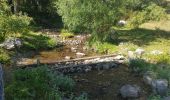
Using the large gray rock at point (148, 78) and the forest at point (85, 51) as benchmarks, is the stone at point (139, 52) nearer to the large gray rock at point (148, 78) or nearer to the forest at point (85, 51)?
the forest at point (85, 51)

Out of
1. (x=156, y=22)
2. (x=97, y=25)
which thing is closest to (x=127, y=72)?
(x=97, y=25)

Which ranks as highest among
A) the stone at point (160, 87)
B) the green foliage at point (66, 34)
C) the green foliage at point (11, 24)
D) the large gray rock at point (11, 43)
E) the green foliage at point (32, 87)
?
the green foliage at point (32, 87)

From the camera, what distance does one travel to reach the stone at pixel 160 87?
1867 centimetres

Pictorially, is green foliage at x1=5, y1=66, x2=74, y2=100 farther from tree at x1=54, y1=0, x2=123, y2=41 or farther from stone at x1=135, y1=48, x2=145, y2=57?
tree at x1=54, y1=0, x2=123, y2=41

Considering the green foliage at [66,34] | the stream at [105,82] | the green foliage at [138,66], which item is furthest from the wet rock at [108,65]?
the green foliage at [66,34]

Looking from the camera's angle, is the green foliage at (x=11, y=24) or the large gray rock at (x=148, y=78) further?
the green foliage at (x=11, y=24)

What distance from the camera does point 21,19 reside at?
27.2 metres

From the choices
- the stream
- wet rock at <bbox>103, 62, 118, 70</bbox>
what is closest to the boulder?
the stream

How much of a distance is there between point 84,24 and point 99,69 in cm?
685

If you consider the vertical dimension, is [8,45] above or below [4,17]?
below

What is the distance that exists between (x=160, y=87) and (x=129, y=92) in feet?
5.32

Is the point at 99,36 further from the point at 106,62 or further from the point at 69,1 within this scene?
the point at 106,62

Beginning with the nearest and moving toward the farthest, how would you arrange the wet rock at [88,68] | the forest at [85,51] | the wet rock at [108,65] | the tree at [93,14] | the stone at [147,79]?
the forest at [85,51] < the stone at [147,79] < the wet rock at [88,68] < the wet rock at [108,65] < the tree at [93,14]

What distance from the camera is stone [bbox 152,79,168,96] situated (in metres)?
18.7
